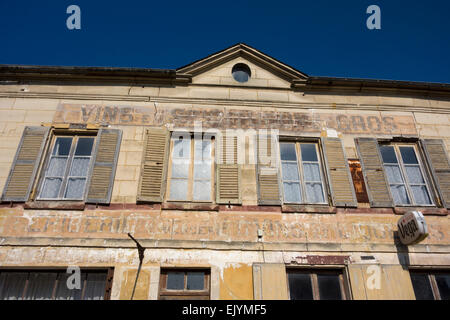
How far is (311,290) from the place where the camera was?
573cm

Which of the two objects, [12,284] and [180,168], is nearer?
[12,284]

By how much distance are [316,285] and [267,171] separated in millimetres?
2254

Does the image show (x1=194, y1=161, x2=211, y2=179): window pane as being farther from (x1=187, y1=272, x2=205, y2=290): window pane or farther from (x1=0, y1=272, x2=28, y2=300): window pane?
(x1=0, y1=272, x2=28, y2=300): window pane

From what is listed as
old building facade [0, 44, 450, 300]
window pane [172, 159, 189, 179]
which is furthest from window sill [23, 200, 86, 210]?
window pane [172, 159, 189, 179]

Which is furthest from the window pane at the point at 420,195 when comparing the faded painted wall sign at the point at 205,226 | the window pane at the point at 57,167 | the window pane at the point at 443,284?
the window pane at the point at 57,167

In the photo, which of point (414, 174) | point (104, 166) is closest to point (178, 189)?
point (104, 166)

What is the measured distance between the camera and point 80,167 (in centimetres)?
672

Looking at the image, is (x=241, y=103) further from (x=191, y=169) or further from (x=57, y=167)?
(x=57, y=167)

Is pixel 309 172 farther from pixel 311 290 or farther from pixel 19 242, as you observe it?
pixel 19 242

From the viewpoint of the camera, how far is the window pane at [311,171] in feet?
22.8

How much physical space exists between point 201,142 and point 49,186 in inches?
118

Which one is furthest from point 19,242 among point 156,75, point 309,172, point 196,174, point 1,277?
point 309,172

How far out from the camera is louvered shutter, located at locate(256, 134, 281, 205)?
21.4 feet
